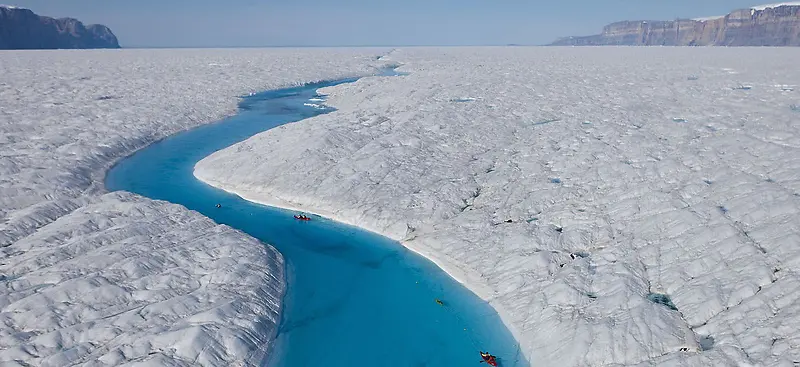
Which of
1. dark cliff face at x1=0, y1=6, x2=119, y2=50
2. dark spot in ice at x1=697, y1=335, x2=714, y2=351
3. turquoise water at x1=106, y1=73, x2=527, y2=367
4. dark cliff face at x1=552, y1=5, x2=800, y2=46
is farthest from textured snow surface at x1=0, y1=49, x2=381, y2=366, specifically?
dark cliff face at x1=552, y1=5, x2=800, y2=46

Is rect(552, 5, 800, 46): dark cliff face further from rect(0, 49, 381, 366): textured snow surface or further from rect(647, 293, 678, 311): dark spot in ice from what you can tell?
rect(0, 49, 381, 366): textured snow surface

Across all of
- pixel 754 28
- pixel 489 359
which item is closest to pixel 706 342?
pixel 489 359

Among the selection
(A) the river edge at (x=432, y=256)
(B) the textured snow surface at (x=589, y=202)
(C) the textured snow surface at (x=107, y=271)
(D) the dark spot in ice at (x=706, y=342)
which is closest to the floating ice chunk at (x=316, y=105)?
(B) the textured snow surface at (x=589, y=202)

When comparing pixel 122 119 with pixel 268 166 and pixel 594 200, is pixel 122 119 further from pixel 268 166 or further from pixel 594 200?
pixel 594 200

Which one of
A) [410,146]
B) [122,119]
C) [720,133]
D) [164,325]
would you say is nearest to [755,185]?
[720,133]

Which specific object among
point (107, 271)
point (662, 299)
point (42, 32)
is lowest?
point (662, 299)

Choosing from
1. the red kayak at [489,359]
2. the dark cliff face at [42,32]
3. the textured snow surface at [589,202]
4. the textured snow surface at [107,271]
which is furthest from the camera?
the dark cliff face at [42,32]

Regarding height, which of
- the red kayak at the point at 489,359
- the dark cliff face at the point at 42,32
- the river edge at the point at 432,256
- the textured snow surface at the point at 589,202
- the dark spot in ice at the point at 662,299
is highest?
the dark cliff face at the point at 42,32

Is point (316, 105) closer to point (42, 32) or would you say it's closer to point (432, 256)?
point (432, 256)

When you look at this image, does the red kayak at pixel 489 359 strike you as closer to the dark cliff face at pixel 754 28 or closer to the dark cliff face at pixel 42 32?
the dark cliff face at pixel 42 32
